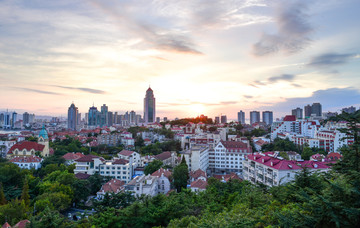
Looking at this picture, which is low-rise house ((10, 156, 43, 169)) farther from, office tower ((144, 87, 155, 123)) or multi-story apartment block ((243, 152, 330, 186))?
office tower ((144, 87, 155, 123))

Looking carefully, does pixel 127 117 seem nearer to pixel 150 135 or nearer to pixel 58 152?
pixel 150 135

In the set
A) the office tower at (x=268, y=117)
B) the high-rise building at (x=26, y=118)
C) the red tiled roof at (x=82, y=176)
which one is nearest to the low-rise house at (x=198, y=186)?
the red tiled roof at (x=82, y=176)

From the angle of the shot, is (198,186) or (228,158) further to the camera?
(228,158)

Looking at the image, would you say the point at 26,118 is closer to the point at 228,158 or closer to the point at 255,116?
the point at 255,116

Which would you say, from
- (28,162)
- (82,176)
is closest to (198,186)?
(82,176)

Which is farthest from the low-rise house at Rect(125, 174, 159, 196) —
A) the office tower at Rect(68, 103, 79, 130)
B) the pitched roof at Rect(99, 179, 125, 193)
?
the office tower at Rect(68, 103, 79, 130)
